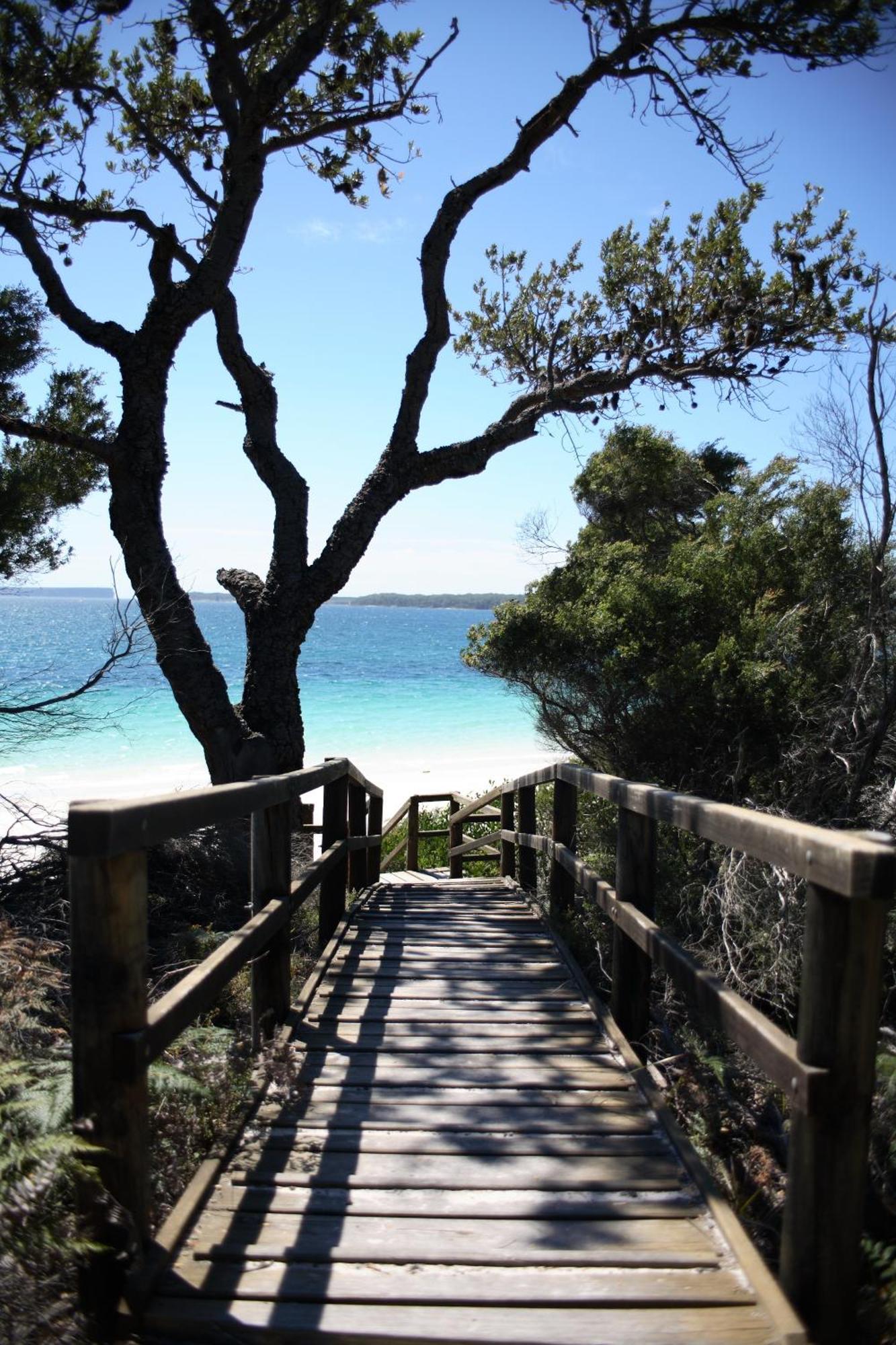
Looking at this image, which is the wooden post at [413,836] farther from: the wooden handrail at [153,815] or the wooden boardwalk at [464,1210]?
the wooden handrail at [153,815]

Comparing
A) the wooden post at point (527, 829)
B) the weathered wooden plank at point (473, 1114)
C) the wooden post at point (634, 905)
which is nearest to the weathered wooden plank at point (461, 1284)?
the weathered wooden plank at point (473, 1114)

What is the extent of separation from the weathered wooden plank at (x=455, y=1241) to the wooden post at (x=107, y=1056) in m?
0.27

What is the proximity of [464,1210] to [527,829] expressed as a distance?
528 cm

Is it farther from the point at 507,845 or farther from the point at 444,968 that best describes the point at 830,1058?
the point at 507,845

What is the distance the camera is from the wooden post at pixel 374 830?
31.2ft

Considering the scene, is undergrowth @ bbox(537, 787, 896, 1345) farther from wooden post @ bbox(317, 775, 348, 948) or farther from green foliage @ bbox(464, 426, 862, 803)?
wooden post @ bbox(317, 775, 348, 948)

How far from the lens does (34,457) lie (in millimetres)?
8438

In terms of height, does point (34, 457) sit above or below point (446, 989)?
above

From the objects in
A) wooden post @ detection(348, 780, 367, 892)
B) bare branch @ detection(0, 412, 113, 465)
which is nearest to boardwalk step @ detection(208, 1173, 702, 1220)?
wooden post @ detection(348, 780, 367, 892)

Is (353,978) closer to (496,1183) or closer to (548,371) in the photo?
(496,1183)

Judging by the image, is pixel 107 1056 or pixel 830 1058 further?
pixel 107 1056

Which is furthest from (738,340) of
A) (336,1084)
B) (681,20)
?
(336,1084)

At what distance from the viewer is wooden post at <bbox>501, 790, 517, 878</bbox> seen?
938 cm

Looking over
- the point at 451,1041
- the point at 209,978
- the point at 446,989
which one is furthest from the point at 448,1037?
the point at 209,978
